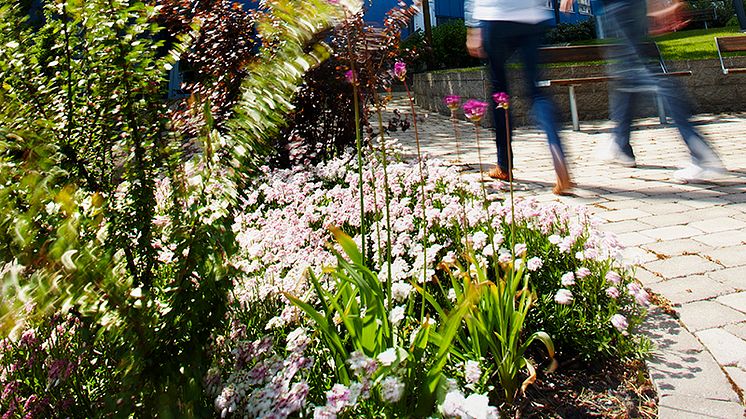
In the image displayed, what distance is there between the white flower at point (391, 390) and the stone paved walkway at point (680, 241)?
87cm

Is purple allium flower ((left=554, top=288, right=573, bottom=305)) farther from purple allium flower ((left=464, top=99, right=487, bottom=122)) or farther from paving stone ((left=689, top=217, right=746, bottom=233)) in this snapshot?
paving stone ((left=689, top=217, right=746, bottom=233))

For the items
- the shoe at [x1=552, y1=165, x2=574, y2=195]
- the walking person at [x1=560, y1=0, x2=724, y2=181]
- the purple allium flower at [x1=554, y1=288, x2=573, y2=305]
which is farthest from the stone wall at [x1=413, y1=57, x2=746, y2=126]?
the purple allium flower at [x1=554, y1=288, x2=573, y2=305]

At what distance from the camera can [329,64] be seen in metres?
5.73

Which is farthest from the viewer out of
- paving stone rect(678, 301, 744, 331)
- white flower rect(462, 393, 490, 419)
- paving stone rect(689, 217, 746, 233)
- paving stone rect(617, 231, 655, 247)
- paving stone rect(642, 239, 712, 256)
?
paving stone rect(689, 217, 746, 233)

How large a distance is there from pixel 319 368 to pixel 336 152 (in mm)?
4218

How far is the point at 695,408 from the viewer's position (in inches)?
75.7

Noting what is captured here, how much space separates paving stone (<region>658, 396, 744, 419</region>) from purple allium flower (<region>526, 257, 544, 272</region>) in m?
0.71

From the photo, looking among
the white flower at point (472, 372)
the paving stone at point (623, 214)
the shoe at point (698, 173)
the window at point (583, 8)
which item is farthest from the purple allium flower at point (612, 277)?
the window at point (583, 8)

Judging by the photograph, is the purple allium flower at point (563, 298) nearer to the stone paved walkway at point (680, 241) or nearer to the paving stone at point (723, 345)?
the stone paved walkway at point (680, 241)

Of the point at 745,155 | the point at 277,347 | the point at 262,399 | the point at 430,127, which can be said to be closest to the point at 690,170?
the point at 745,155

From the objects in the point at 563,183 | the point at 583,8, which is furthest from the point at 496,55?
the point at 583,8

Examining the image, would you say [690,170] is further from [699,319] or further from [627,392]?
[627,392]

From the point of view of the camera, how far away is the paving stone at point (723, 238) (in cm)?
351

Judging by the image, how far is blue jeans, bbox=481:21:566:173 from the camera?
473cm
